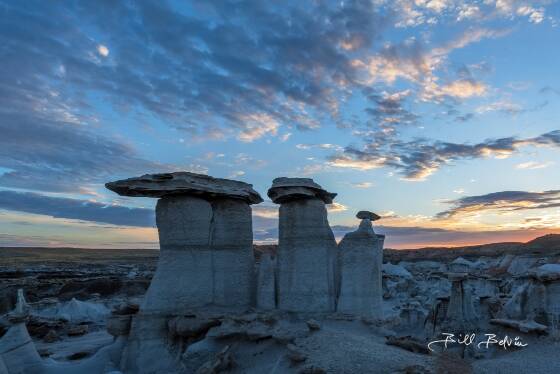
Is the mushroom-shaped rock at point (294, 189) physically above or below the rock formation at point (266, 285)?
above

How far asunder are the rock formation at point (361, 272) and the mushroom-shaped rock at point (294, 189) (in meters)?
1.68

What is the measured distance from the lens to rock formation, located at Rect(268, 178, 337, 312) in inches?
574

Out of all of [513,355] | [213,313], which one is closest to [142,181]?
[213,313]

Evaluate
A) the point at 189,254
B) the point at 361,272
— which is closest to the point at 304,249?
the point at 361,272

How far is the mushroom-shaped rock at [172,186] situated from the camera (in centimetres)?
1478

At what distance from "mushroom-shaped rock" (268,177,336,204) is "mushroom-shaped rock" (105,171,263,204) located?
140 cm

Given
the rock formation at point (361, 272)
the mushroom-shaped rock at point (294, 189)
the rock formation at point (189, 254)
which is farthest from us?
the mushroom-shaped rock at point (294, 189)

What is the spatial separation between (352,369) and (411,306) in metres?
15.6

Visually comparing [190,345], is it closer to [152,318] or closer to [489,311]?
[152,318]
